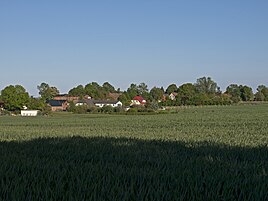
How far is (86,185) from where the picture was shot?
6586 mm

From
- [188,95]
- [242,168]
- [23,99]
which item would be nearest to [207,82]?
[188,95]

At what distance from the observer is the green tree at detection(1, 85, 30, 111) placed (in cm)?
11850

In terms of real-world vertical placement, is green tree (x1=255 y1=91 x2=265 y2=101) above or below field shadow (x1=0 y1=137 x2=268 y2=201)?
above

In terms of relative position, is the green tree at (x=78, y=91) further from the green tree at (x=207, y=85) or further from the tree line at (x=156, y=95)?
the green tree at (x=207, y=85)

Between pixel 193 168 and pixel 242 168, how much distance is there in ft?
4.18

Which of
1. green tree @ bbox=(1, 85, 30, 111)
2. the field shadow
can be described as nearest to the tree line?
green tree @ bbox=(1, 85, 30, 111)

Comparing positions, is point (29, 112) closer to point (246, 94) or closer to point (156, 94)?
point (156, 94)

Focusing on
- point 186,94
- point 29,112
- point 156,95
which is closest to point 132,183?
point 29,112

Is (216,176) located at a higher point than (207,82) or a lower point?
lower

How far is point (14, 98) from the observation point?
119 meters

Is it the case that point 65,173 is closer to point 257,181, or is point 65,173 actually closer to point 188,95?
point 257,181

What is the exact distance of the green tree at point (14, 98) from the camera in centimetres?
11850

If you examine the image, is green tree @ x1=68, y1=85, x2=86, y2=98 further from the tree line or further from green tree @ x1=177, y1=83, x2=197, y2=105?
green tree @ x1=177, y1=83, x2=197, y2=105

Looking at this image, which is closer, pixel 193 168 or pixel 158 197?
pixel 158 197
